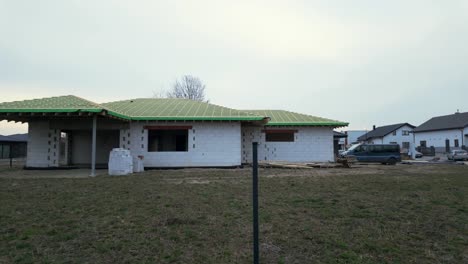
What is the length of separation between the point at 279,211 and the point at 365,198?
292cm

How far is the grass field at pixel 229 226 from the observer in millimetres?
4367

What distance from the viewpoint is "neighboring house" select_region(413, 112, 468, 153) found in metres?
47.4

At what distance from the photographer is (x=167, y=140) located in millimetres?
19594

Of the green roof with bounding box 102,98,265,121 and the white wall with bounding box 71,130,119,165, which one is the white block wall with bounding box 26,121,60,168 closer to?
the white wall with bounding box 71,130,119,165

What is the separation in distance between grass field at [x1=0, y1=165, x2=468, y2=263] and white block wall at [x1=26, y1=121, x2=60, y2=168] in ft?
30.4

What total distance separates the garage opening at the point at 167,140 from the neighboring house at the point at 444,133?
1783 inches

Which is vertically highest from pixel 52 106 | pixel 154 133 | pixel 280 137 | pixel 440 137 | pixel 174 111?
pixel 174 111

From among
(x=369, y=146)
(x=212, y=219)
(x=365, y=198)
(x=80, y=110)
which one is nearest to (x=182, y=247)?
(x=212, y=219)

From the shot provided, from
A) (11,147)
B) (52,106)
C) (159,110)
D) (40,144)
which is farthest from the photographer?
(11,147)

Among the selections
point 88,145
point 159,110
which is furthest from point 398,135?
point 88,145

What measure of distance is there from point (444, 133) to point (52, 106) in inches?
2213

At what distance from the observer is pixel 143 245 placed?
472 cm

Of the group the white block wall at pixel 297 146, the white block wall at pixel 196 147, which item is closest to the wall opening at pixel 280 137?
the white block wall at pixel 297 146

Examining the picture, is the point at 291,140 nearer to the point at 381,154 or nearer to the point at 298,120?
the point at 298,120
